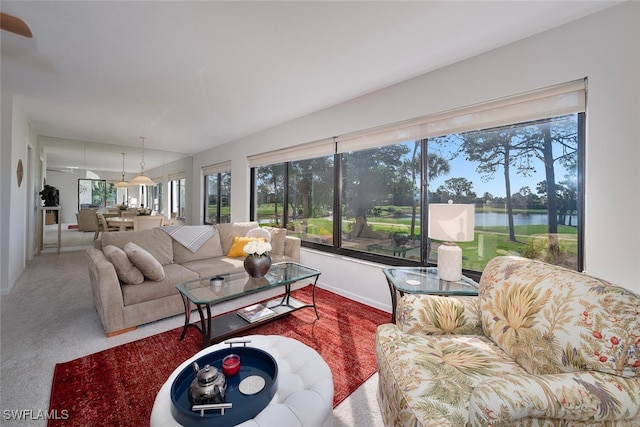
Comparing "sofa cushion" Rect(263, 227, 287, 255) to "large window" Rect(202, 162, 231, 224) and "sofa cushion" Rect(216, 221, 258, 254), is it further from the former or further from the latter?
"large window" Rect(202, 162, 231, 224)

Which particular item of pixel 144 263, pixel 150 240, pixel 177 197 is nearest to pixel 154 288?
pixel 144 263

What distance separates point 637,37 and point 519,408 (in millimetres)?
2346

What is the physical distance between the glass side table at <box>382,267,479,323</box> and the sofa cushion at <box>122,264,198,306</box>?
2.11m

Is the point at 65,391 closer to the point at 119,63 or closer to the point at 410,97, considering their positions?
the point at 119,63

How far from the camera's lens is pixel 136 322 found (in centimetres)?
241

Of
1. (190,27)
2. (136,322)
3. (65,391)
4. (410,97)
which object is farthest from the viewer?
(410,97)

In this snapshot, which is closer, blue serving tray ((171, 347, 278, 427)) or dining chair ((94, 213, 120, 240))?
blue serving tray ((171, 347, 278, 427))

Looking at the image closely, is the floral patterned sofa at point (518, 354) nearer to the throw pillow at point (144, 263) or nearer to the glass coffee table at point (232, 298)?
the glass coffee table at point (232, 298)

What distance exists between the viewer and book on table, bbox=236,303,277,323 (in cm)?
250

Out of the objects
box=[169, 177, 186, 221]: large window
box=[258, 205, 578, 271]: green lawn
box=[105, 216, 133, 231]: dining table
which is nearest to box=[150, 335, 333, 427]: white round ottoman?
box=[258, 205, 578, 271]: green lawn

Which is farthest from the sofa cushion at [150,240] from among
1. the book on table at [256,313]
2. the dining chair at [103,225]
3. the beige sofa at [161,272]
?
the dining chair at [103,225]

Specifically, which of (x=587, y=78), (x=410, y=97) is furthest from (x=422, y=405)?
(x=410, y=97)

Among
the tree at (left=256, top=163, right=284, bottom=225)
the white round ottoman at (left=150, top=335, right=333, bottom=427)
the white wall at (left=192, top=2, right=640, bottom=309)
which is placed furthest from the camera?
the tree at (left=256, top=163, right=284, bottom=225)

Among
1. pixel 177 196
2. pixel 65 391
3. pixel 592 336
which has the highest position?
pixel 177 196
